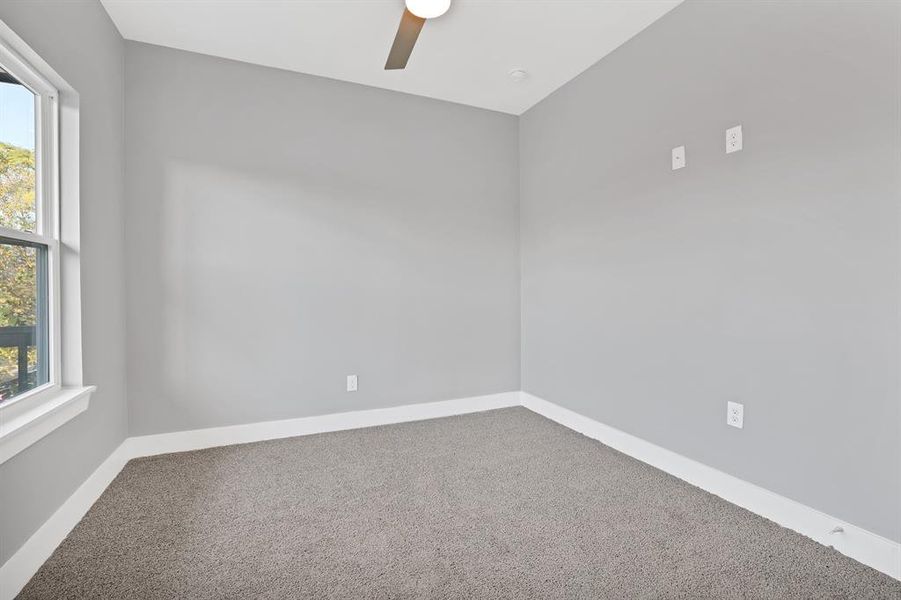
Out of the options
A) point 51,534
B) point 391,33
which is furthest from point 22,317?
point 391,33

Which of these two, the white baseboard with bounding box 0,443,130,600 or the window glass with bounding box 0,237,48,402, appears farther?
the window glass with bounding box 0,237,48,402

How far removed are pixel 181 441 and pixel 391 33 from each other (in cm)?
272

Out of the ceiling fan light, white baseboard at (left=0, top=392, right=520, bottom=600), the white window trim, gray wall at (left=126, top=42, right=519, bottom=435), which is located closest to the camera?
white baseboard at (left=0, top=392, right=520, bottom=600)

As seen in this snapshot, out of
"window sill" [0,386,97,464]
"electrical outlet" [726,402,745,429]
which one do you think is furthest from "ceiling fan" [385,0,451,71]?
"electrical outlet" [726,402,745,429]

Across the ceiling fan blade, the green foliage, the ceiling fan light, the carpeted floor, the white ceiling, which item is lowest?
the carpeted floor

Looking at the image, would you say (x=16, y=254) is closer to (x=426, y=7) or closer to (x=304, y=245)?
(x=304, y=245)

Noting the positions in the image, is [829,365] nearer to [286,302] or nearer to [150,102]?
[286,302]

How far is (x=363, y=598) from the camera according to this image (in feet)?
4.52

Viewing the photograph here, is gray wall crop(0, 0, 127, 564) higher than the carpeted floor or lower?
higher

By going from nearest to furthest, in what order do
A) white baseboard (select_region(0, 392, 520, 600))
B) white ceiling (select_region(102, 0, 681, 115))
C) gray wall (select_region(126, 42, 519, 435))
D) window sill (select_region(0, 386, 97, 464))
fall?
window sill (select_region(0, 386, 97, 464))
white baseboard (select_region(0, 392, 520, 600))
white ceiling (select_region(102, 0, 681, 115))
gray wall (select_region(126, 42, 519, 435))

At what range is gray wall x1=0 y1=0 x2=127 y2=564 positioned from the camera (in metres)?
1.46

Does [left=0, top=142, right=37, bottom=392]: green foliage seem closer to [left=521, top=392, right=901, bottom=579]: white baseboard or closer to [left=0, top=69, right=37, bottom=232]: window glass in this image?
[left=0, top=69, right=37, bottom=232]: window glass

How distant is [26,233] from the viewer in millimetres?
1632

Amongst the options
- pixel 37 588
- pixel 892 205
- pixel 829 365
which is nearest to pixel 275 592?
pixel 37 588
